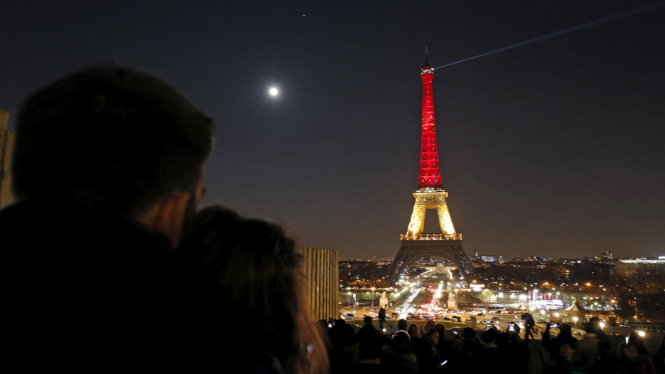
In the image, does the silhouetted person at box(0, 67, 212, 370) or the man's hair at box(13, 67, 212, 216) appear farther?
the man's hair at box(13, 67, 212, 216)

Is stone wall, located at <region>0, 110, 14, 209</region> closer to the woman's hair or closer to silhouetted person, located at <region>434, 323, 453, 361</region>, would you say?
the woman's hair

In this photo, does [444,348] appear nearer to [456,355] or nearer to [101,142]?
[456,355]

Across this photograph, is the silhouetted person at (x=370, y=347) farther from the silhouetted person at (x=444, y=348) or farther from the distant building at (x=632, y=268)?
the distant building at (x=632, y=268)

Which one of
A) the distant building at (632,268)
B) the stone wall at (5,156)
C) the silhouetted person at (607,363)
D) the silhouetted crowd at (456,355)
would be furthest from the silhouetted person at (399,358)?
the distant building at (632,268)

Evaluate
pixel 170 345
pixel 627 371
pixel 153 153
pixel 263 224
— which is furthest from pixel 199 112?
pixel 627 371

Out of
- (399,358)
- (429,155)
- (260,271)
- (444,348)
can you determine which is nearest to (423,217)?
(429,155)

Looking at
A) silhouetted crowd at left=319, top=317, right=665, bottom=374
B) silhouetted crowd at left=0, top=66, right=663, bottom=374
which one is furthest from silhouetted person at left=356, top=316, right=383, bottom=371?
silhouetted crowd at left=0, top=66, right=663, bottom=374
